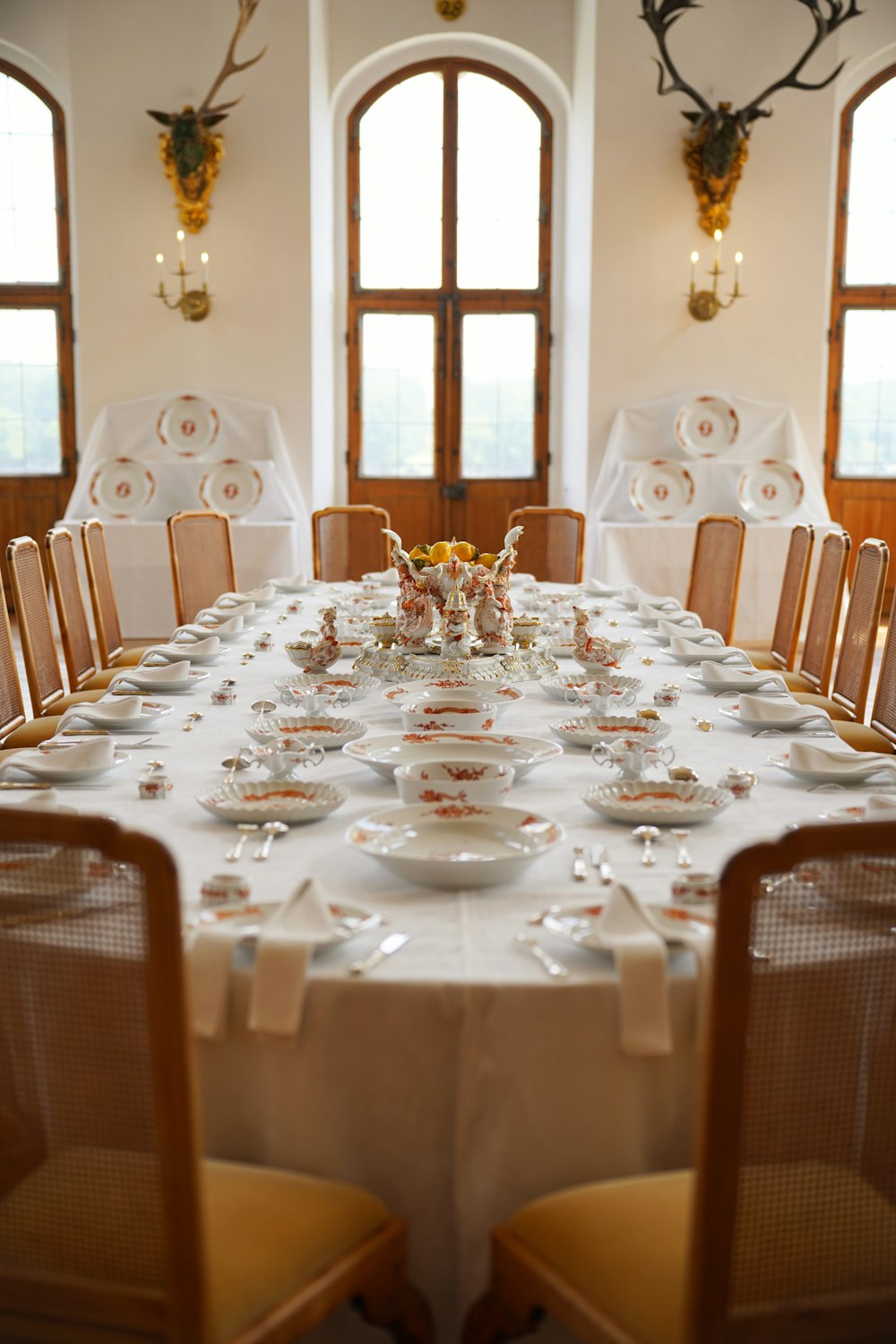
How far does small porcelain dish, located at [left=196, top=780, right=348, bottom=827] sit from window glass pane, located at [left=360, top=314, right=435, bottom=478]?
6.39 meters

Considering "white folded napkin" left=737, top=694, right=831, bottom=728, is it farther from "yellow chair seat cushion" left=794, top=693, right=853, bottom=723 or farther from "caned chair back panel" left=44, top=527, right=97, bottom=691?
"caned chair back panel" left=44, top=527, right=97, bottom=691

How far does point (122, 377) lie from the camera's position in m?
7.42

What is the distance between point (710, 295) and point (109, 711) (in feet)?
18.6

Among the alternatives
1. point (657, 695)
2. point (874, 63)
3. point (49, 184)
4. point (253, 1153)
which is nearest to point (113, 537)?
point (49, 184)

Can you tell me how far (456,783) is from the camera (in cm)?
186

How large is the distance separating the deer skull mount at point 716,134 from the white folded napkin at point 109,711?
5409 millimetres

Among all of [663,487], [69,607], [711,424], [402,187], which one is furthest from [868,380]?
[69,607]

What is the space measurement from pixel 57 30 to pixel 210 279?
1.74 meters

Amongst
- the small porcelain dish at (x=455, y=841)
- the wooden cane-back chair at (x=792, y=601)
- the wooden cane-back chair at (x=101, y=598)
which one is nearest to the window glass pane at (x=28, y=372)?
the wooden cane-back chair at (x=101, y=598)

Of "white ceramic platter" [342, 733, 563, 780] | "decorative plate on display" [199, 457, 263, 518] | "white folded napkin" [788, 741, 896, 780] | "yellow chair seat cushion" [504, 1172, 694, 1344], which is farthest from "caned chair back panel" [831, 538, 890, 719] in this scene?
"decorative plate on display" [199, 457, 263, 518]

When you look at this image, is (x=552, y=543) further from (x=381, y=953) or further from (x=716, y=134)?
(x=381, y=953)

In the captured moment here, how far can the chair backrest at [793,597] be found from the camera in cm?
428

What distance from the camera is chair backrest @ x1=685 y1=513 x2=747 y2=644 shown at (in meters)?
4.64

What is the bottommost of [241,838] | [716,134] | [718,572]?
[241,838]
